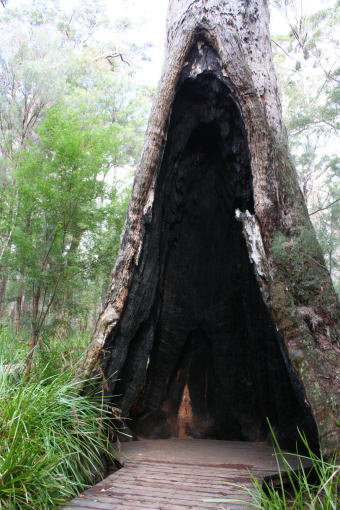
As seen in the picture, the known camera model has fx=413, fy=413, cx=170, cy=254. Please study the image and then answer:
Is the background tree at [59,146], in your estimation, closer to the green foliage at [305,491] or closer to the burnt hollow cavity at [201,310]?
the burnt hollow cavity at [201,310]

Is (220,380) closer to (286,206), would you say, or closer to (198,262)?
(198,262)

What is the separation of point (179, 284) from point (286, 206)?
1.96 metres

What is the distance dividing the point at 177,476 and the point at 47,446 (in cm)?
102

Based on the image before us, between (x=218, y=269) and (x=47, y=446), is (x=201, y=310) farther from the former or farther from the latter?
(x=47, y=446)

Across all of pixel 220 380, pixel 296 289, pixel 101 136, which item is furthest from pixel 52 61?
pixel 296 289

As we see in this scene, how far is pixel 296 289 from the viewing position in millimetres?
2938

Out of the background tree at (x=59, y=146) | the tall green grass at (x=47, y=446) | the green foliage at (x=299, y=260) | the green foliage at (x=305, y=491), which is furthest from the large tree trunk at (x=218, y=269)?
the background tree at (x=59, y=146)

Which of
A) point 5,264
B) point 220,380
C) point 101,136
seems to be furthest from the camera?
point 5,264

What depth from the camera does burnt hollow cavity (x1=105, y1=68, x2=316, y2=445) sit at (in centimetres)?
391

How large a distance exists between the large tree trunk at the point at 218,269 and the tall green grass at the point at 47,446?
1.13ft

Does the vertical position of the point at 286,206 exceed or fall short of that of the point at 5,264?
it falls short

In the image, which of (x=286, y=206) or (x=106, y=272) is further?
(x=106, y=272)

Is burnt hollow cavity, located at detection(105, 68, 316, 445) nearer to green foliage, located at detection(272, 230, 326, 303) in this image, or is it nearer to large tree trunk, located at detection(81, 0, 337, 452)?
large tree trunk, located at detection(81, 0, 337, 452)

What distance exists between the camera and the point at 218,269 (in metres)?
5.05
